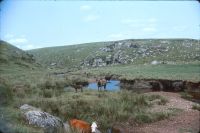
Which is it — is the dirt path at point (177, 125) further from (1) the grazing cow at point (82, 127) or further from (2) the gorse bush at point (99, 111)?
(1) the grazing cow at point (82, 127)

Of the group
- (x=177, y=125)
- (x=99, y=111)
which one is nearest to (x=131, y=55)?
(x=99, y=111)

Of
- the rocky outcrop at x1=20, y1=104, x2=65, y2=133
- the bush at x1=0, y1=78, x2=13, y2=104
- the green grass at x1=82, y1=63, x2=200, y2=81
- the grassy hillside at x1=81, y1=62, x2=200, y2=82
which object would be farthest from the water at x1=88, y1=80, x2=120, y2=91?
the rocky outcrop at x1=20, y1=104, x2=65, y2=133

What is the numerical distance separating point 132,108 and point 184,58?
58.0 m

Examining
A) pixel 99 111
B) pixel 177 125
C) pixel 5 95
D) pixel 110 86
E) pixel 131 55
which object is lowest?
pixel 131 55

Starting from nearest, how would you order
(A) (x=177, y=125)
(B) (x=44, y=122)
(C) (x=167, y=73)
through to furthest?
(B) (x=44, y=122)
(A) (x=177, y=125)
(C) (x=167, y=73)

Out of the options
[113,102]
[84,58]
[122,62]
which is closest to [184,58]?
[122,62]

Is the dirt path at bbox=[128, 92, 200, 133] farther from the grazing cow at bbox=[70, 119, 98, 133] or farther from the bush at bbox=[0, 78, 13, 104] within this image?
the bush at bbox=[0, 78, 13, 104]

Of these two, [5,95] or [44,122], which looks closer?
[44,122]

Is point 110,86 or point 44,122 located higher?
point 44,122

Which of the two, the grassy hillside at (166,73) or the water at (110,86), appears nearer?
the water at (110,86)

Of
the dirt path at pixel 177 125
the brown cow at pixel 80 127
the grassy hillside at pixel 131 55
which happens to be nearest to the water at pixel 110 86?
the dirt path at pixel 177 125

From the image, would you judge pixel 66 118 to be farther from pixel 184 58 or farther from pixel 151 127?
pixel 184 58

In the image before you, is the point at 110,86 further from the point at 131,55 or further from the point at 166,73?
the point at 131,55

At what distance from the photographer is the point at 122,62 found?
253ft
